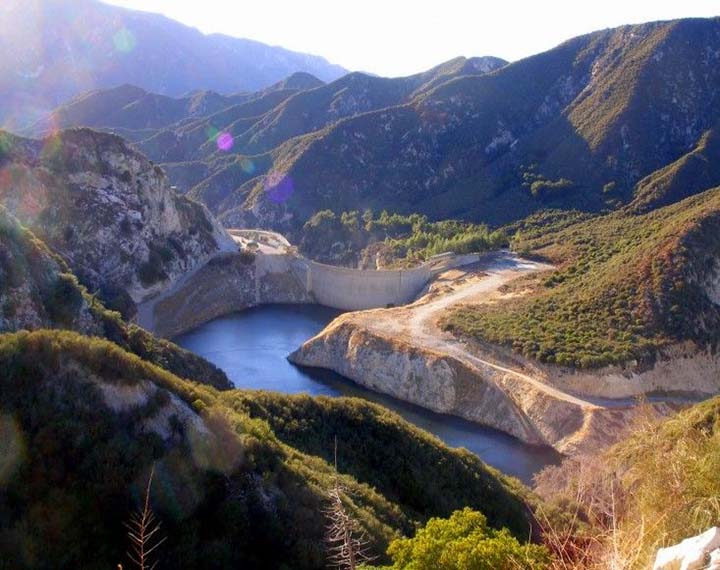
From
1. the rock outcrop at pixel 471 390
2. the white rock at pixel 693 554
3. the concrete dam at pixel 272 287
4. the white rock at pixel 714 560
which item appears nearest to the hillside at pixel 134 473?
the white rock at pixel 693 554

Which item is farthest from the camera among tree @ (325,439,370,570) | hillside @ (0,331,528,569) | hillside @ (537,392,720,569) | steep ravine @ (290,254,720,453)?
steep ravine @ (290,254,720,453)

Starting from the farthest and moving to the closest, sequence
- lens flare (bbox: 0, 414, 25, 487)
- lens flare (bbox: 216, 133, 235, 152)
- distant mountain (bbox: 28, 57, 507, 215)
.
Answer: lens flare (bbox: 216, 133, 235, 152) → distant mountain (bbox: 28, 57, 507, 215) → lens flare (bbox: 0, 414, 25, 487)

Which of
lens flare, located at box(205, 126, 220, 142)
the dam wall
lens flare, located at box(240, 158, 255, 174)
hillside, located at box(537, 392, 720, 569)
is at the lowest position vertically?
the dam wall

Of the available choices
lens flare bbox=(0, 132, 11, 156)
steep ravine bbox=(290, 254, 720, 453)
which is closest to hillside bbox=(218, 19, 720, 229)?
steep ravine bbox=(290, 254, 720, 453)

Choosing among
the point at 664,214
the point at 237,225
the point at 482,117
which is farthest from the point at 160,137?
the point at 664,214

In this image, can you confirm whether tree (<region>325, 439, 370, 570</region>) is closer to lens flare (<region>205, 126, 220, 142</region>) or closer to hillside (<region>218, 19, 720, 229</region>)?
hillside (<region>218, 19, 720, 229</region>)

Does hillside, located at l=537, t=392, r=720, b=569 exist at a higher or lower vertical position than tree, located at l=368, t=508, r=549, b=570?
higher

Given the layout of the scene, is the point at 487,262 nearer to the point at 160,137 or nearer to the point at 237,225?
the point at 237,225
